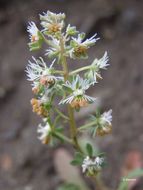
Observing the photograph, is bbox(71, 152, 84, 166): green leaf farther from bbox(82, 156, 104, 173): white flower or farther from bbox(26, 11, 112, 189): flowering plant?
bbox(26, 11, 112, 189): flowering plant

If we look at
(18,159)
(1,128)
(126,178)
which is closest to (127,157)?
(126,178)

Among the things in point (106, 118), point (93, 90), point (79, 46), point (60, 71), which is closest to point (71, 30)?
point (79, 46)

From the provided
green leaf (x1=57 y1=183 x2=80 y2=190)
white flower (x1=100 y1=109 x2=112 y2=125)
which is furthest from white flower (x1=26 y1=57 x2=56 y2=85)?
green leaf (x1=57 y1=183 x2=80 y2=190)

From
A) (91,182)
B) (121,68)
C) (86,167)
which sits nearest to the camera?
(86,167)

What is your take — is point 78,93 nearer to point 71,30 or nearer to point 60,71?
point 60,71

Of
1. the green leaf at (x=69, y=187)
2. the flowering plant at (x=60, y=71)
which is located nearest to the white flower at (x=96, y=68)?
the flowering plant at (x=60, y=71)

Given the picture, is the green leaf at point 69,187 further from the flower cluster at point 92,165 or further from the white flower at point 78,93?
the white flower at point 78,93

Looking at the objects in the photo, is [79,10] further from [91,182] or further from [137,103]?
[91,182]
